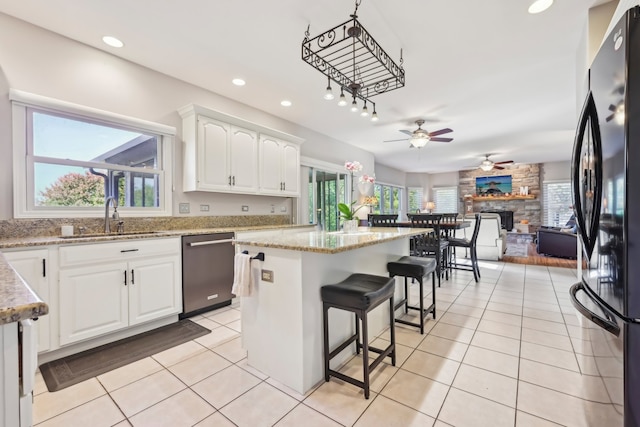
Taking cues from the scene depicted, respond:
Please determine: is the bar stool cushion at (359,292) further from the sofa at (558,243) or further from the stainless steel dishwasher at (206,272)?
the sofa at (558,243)

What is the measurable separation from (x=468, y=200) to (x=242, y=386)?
11062mm

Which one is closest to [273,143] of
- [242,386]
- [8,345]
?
[242,386]

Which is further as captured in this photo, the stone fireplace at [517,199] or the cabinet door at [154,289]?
the stone fireplace at [517,199]

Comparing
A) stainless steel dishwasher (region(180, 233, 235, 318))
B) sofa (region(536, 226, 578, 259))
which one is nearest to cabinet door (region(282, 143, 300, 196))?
stainless steel dishwasher (region(180, 233, 235, 318))

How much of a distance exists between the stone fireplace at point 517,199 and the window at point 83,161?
1070 centimetres

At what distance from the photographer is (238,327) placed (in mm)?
2711

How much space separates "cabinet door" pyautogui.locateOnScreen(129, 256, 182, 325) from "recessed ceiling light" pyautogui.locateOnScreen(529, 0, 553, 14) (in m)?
3.75

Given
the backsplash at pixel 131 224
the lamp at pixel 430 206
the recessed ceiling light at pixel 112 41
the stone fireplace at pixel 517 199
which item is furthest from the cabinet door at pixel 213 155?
the stone fireplace at pixel 517 199

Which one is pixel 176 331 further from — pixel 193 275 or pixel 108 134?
pixel 108 134

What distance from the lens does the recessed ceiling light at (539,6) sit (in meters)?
2.17

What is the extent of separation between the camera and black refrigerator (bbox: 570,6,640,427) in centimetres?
88

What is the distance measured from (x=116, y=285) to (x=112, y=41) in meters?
2.24

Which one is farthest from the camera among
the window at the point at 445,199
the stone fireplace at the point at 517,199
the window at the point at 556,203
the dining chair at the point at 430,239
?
the window at the point at 445,199

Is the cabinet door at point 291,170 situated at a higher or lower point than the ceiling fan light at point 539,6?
lower
